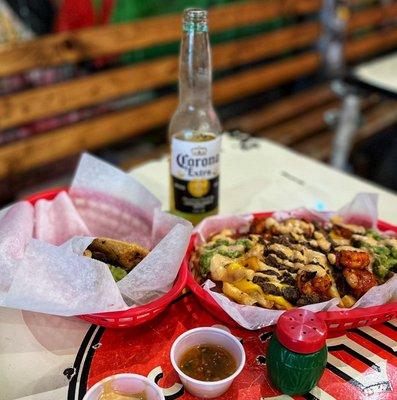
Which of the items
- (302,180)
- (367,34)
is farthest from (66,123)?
(367,34)

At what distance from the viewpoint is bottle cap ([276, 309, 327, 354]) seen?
2.76ft

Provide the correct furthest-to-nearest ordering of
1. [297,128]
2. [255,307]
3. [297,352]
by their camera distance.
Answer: [297,128]
[255,307]
[297,352]

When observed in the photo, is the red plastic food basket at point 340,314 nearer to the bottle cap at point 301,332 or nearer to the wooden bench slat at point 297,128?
the bottle cap at point 301,332

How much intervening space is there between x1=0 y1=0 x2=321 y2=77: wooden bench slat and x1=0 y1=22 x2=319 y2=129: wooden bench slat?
0.44 ft

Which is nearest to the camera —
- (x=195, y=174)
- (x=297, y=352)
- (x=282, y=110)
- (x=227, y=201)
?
(x=297, y=352)

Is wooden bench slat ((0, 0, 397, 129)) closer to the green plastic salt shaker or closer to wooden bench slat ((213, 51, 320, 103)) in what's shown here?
wooden bench slat ((213, 51, 320, 103))

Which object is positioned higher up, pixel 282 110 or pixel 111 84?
pixel 111 84

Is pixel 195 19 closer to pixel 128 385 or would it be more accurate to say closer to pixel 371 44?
pixel 128 385

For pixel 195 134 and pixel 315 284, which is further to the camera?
pixel 195 134

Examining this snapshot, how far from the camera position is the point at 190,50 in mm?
1270

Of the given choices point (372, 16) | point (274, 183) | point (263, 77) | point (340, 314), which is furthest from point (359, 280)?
point (372, 16)

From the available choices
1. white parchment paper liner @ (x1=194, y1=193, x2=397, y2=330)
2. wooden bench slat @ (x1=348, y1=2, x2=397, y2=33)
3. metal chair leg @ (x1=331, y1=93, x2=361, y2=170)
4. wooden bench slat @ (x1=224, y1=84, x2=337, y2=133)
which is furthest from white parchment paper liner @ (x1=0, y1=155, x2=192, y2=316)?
wooden bench slat @ (x1=348, y1=2, x2=397, y2=33)

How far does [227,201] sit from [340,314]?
730 millimetres

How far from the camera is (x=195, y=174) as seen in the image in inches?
51.2
